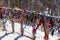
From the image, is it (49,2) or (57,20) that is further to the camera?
(49,2)

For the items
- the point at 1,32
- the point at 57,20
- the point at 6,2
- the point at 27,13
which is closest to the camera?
the point at 57,20

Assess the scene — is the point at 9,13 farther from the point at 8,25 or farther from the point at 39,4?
the point at 39,4

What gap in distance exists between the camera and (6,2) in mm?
6590

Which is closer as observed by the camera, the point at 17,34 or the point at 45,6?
the point at 45,6

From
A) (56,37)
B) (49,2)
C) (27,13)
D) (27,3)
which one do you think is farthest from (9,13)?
(56,37)

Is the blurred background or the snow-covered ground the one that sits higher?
the blurred background

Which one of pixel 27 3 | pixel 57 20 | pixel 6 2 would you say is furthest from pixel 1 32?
pixel 57 20

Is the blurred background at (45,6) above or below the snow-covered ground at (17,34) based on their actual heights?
above

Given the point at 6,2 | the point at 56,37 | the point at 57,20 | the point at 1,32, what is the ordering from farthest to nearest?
the point at 6,2 < the point at 1,32 < the point at 56,37 < the point at 57,20

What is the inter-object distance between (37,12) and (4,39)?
115 centimetres

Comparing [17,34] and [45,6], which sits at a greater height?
[45,6]

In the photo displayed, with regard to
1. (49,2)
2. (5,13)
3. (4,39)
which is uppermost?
(49,2)

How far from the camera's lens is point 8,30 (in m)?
5.45

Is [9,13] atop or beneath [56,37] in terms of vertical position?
atop
